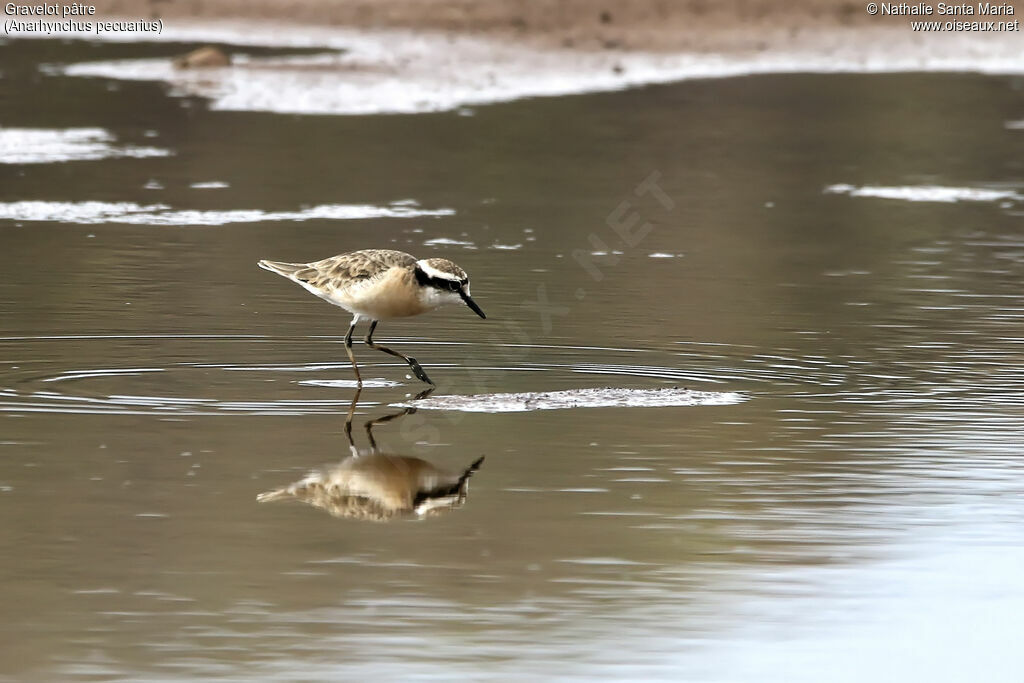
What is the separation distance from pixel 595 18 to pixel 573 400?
26432mm

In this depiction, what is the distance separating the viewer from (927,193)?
2147cm

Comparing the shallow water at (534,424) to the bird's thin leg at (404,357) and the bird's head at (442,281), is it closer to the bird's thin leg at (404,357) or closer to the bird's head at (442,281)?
the bird's thin leg at (404,357)

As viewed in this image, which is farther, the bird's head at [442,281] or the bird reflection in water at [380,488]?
the bird's head at [442,281]

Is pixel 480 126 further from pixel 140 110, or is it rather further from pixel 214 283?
pixel 214 283

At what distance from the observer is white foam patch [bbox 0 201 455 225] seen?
18.7 metres

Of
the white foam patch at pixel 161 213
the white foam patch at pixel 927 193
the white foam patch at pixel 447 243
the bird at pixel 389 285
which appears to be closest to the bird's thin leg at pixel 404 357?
the bird at pixel 389 285

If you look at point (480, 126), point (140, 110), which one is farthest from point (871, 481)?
point (140, 110)

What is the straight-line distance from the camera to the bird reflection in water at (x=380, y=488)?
8609 millimetres

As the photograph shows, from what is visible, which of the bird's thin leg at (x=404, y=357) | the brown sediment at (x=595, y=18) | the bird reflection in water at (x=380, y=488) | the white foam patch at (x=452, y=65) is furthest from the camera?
the brown sediment at (x=595, y=18)

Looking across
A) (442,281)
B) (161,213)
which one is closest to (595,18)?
(161,213)

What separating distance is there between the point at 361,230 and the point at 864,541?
35.3ft

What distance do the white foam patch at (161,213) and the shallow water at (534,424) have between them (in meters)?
0.11

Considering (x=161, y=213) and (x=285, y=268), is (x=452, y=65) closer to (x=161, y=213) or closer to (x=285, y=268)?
(x=161, y=213)

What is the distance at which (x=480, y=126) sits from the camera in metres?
25.8
